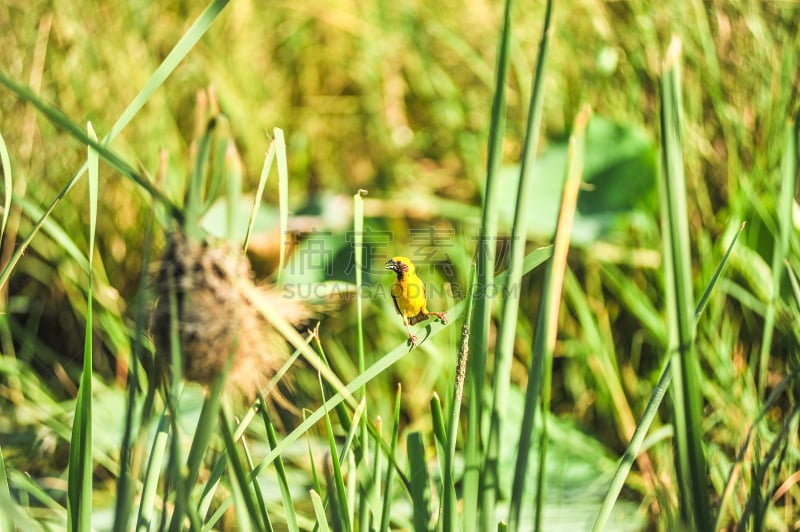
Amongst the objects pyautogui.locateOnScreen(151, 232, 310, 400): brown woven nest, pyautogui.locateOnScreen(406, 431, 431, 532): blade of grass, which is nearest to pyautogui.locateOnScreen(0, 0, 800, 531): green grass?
pyautogui.locateOnScreen(406, 431, 431, 532): blade of grass

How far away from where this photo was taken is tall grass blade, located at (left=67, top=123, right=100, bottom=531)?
0.53 m

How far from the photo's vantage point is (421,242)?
1.48m

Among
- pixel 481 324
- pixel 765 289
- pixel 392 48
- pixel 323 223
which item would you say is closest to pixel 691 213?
pixel 765 289

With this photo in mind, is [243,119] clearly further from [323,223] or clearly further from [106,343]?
[106,343]

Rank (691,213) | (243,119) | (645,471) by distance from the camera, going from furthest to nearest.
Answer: (243,119) → (691,213) → (645,471)

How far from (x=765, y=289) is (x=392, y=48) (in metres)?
1.08

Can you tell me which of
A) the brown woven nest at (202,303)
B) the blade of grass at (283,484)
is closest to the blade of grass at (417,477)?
the blade of grass at (283,484)

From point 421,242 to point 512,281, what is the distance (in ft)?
3.28

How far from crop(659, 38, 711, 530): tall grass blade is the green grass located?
0.19 ft

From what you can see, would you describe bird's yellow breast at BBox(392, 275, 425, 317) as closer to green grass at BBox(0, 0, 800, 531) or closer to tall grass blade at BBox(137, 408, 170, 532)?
green grass at BBox(0, 0, 800, 531)

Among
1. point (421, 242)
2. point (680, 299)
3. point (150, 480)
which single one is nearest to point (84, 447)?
point (150, 480)

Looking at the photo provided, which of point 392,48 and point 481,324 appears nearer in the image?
point 481,324

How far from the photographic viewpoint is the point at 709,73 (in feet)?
4.34

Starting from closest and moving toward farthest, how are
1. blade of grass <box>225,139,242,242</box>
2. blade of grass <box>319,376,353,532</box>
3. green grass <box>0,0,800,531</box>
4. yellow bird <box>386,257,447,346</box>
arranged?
blade of grass <box>225,139,242,242</box>, blade of grass <box>319,376,353,532</box>, green grass <box>0,0,800,531</box>, yellow bird <box>386,257,447,346</box>
